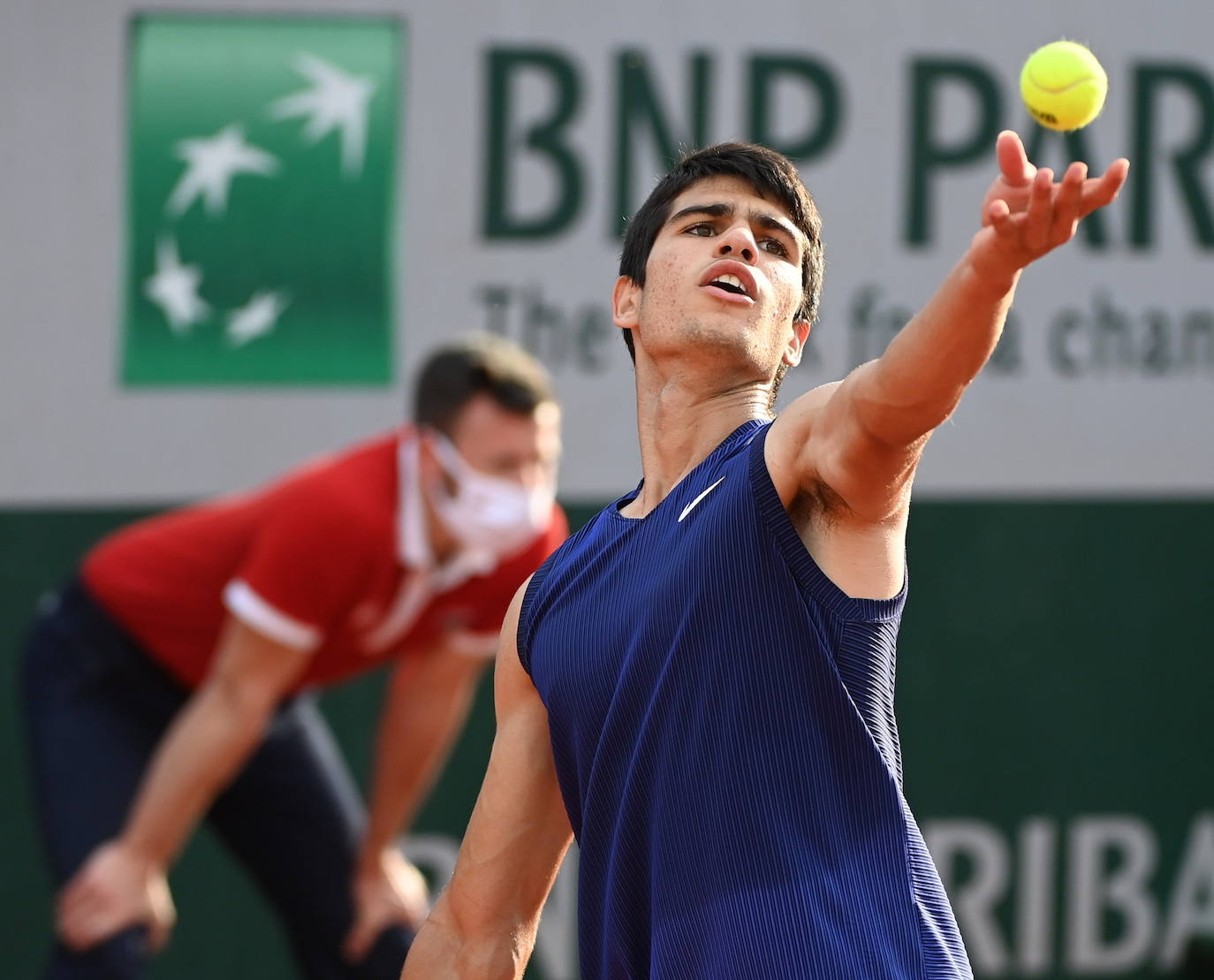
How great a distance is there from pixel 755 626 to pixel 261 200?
342cm

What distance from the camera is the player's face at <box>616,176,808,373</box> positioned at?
2.18 meters

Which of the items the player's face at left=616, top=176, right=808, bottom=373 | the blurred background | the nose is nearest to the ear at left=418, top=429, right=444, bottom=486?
the blurred background

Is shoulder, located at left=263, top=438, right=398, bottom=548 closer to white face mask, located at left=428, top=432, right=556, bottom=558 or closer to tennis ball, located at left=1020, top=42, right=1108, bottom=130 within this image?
white face mask, located at left=428, top=432, right=556, bottom=558

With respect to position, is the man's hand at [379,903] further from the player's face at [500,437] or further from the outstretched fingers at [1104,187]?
the outstretched fingers at [1104,187]

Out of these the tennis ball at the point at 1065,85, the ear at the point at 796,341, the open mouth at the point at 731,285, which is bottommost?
the ear at the point at 796,341

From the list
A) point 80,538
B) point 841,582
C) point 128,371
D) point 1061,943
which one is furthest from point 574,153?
point 841,582

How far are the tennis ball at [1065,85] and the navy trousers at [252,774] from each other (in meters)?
2.86

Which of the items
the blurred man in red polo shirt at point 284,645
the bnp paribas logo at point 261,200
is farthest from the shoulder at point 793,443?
the bnp paribas logo at point 261,200

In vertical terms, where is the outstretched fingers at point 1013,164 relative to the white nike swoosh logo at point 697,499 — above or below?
above

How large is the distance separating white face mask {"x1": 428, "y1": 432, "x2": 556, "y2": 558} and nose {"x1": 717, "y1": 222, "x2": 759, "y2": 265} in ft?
6.95

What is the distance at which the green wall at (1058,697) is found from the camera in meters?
5.46

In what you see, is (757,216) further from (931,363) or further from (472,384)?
(472,384)

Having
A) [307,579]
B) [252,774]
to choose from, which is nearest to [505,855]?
[307,579]

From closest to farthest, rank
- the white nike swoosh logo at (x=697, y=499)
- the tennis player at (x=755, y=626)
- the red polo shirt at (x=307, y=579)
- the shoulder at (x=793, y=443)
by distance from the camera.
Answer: the tennis player at (x=755, y=626)
the shoulder at (x=793, y=443)
the white nike swoosh logo at (x=697, y=499)
the red polo shirt at (x=307, y=579)
